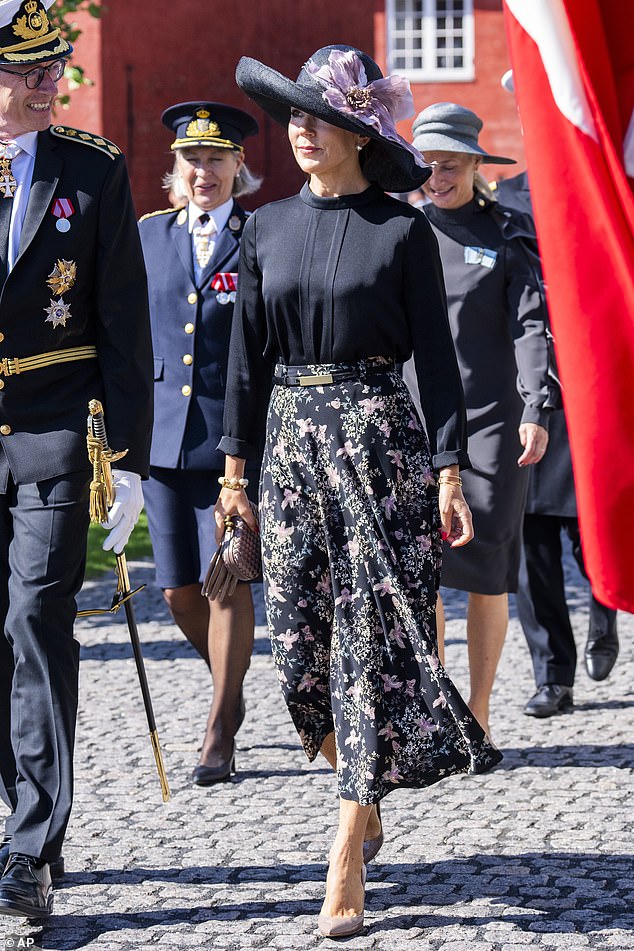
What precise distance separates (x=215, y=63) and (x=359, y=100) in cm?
2351

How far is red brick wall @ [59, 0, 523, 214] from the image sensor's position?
2484 centimetres

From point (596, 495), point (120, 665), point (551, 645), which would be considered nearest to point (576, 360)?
point (596, 495)

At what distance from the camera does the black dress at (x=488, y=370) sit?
20.0 feet

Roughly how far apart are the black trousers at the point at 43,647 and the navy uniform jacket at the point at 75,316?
0.09m

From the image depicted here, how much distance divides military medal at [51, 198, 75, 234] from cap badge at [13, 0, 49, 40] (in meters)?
0.44

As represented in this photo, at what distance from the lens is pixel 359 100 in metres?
4.32

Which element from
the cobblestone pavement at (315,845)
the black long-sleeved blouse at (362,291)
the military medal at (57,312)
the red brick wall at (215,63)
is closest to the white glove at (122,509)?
the military medal at (57,312)

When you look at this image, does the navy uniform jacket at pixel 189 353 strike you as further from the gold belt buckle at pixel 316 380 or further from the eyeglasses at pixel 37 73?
the eyeglasses at pixel 37 73

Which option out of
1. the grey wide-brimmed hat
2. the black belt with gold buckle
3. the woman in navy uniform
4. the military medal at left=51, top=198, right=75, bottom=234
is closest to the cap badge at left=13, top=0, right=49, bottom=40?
the military medal at left=51, top=198, right=75, bottom=234

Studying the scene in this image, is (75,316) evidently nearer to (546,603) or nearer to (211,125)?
(211,125)

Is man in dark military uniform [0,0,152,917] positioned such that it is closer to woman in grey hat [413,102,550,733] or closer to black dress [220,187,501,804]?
black dress [220,187,501,804]

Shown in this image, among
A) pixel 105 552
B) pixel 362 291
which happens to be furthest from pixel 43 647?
pixel 105 552

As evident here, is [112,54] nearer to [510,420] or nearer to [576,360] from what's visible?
[510,420]

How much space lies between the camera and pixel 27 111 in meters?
4.39
